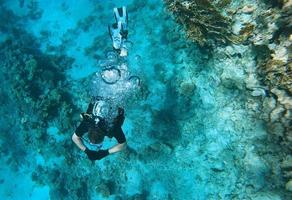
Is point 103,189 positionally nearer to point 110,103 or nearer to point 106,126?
point 110,103

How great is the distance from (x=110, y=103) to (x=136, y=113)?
3.01m

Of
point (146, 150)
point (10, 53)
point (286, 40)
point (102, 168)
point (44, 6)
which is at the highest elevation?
point (286, 40)

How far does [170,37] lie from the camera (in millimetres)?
9531

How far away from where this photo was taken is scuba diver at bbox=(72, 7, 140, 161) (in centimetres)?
544

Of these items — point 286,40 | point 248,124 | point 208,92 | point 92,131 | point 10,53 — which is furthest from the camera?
point 10,53

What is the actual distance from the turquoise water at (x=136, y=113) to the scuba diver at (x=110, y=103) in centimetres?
75

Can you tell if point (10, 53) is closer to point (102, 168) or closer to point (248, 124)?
point (102, 168)

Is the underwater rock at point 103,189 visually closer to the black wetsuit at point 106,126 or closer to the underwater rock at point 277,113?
the black wetsuit at point 106,126

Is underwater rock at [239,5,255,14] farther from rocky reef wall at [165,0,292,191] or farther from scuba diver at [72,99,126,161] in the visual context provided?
scuba diver at [72,99,126,161]

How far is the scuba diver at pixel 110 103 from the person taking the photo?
17.9 feet

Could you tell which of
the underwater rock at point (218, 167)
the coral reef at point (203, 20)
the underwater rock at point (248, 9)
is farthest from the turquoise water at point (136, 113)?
the underwater rock at point (248, 9)

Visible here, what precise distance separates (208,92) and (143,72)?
2267 millimetres

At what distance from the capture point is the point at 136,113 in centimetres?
934

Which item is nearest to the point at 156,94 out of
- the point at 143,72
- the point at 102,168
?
the point at 143,72
